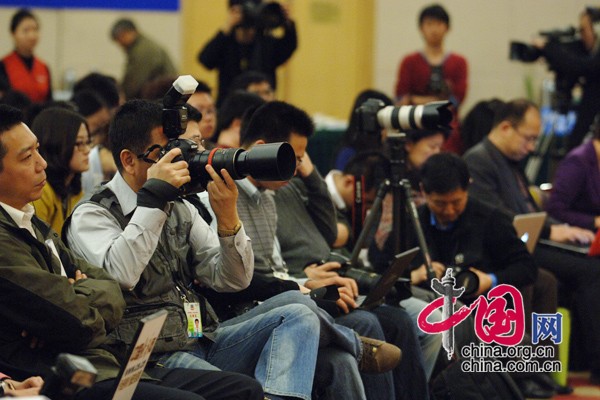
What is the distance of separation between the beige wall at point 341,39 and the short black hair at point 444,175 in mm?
4808

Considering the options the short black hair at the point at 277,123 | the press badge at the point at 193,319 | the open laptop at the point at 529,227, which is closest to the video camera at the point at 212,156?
the press badge at the point at 193,319

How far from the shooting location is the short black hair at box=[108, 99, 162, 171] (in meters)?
3.39

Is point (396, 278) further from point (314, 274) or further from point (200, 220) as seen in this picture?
point (200, 220)

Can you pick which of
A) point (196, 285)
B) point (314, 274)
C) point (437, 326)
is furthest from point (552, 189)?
point (196, 285)

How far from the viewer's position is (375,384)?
4.10 m

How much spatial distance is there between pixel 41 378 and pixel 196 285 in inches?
33.7

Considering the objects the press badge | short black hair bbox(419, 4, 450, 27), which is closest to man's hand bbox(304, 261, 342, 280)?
the press badge

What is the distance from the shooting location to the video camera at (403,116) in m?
4.51

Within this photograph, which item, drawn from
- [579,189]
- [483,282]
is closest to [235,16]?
[579,189]

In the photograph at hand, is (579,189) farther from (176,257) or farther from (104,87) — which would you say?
(176,257)

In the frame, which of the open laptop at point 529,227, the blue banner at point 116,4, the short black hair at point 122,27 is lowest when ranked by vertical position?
the open laptop at point 529,227

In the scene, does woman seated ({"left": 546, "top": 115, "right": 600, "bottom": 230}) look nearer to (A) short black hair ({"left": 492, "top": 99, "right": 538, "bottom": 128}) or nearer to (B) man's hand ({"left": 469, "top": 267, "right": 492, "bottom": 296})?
(A) short black hair ({"left": 492, "top": 99, "right": 538, "bottom": 128})

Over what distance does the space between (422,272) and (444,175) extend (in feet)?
1.35

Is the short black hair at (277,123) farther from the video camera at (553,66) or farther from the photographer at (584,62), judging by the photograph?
the photographer at (584,62)
